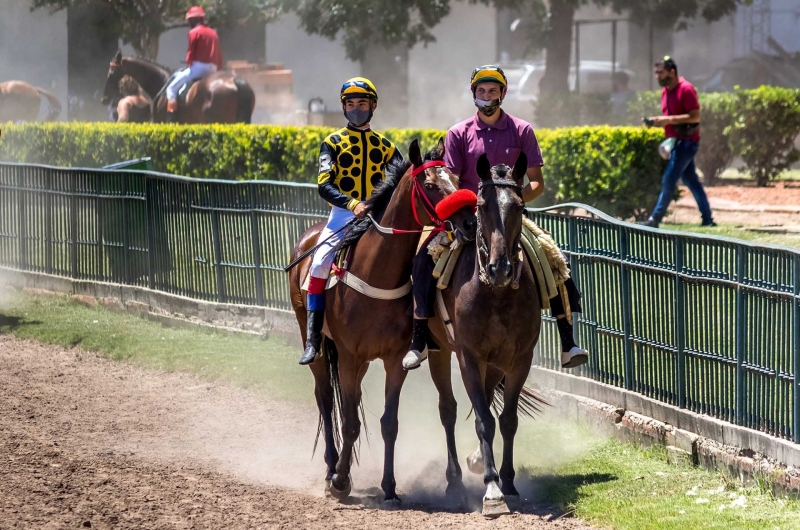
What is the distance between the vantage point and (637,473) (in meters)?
8.02

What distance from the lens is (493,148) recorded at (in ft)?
26.0

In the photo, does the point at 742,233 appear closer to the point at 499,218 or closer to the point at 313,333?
the point at 313,333

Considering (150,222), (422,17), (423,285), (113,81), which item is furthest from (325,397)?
(422,17)

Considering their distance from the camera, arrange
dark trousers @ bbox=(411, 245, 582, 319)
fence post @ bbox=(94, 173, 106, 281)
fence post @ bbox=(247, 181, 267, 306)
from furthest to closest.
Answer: fence post @ bbox=(94, 173, 106, 281) → fence post @ bbox=(247, 181, 267, 306) → dark trousers @ bbox=(411, 245, 582, 319)

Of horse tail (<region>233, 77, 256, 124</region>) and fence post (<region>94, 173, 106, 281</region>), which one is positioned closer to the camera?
fence post (<region>94, 173, 106, 281</region>)

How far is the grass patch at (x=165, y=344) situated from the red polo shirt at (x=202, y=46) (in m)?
8.50

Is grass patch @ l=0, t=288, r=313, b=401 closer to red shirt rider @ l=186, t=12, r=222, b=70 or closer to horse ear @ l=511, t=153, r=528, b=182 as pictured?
horse ear @ l=511, t=153, r=528, b=182

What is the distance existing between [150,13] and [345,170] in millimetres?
27941

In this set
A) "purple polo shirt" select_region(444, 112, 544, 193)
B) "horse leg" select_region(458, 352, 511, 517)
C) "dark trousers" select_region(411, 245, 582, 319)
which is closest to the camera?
"horse leg" select_region(458, 352, 511, 517)

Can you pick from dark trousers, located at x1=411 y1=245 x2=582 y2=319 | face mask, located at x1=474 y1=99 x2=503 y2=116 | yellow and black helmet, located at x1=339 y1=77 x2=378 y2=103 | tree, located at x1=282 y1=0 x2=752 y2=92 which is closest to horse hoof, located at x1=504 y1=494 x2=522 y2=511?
dark trousers, located at x1=411 y1=245 x2=582 y2=319

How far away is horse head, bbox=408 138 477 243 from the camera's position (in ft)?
23.7

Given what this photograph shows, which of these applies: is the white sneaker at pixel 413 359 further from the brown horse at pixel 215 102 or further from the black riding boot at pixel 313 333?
the brown horse at pixel 215 102

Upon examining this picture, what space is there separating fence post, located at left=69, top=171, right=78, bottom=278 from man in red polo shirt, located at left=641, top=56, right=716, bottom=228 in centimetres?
711

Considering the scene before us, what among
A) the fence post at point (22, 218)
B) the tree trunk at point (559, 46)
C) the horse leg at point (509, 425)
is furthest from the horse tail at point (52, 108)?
the horse leg at point (509, 425)
